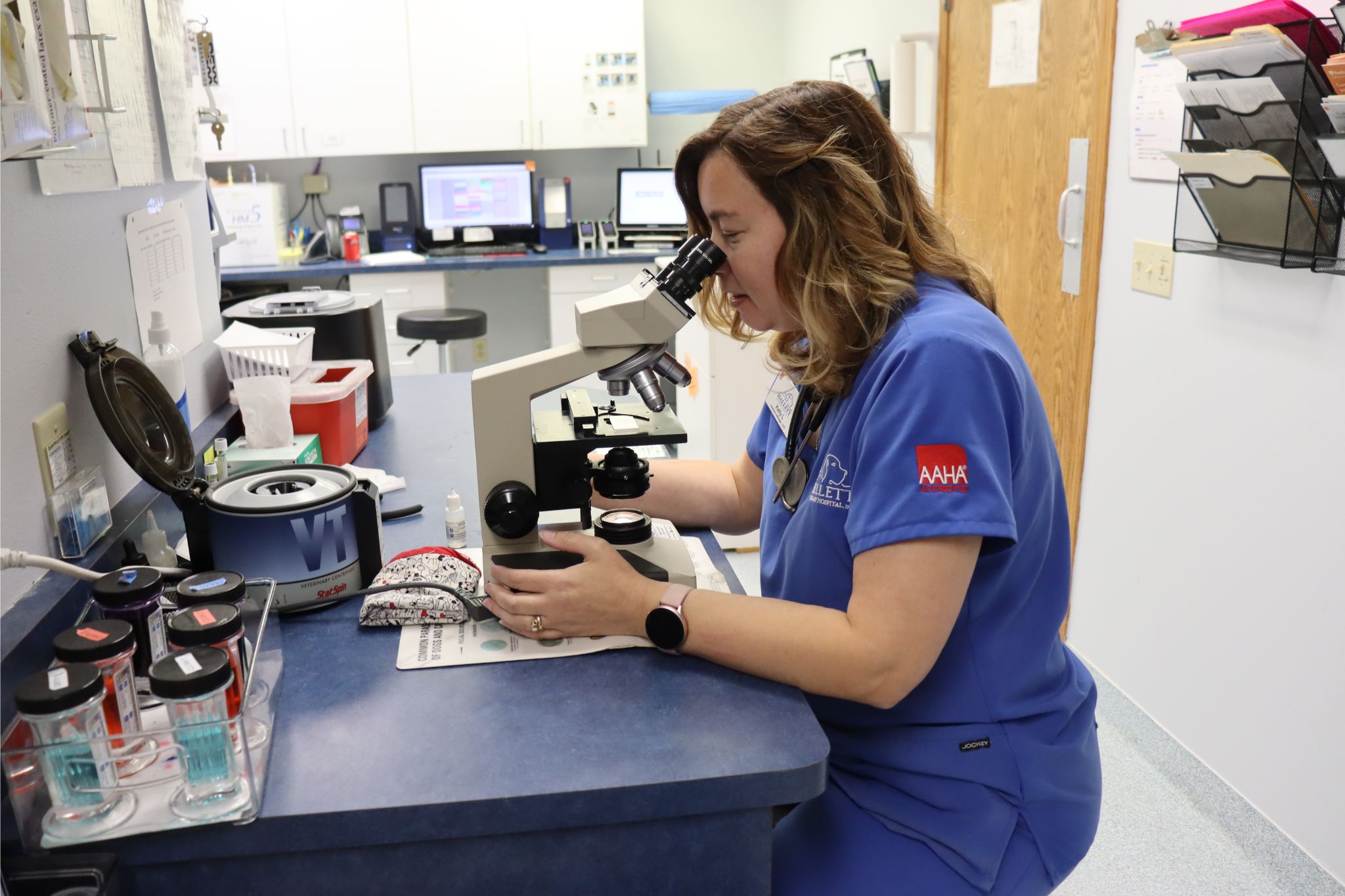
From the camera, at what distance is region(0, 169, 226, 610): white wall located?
1.10m

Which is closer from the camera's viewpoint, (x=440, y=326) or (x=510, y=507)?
(x=510, y=507)

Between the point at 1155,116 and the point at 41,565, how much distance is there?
226 cm

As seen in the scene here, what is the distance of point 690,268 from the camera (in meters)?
1.19

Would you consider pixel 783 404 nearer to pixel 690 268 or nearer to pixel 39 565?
pixel 690 268

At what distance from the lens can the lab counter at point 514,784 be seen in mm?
913

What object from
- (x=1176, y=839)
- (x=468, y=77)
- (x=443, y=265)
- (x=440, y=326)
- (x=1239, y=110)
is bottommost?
(x=1176, y=839)

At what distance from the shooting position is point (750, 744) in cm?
100

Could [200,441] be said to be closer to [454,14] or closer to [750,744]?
[750,744]

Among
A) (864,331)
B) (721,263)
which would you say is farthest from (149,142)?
(864,331)

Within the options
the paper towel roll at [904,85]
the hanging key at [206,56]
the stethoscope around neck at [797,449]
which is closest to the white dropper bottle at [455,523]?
the stethoscope around neck at [797,449]

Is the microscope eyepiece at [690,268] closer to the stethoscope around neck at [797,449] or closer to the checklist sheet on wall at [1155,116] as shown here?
the stethoscope around neck at [797,449]

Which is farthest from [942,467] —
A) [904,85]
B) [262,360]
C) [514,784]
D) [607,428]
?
[904,85]

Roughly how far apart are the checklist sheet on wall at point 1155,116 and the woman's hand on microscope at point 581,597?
1682mm

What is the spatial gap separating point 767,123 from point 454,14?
155 inches
